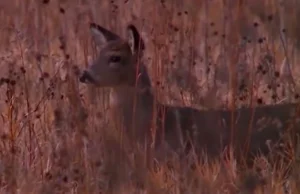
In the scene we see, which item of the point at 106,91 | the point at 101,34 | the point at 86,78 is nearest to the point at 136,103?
the point at 106,91

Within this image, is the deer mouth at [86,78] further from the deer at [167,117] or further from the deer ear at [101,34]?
the deer ear at [101,34]

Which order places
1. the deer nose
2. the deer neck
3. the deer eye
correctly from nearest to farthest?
the deer nose < the deer neck < the deer eye

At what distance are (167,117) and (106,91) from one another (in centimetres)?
48

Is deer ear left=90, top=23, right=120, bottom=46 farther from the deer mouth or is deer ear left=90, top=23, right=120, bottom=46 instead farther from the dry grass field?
the deer mouth

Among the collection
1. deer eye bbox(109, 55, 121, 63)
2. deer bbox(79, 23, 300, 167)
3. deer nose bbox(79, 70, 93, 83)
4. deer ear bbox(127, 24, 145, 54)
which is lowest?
deer bbox(79, 23, 300, 167)

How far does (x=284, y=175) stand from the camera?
17.5ft

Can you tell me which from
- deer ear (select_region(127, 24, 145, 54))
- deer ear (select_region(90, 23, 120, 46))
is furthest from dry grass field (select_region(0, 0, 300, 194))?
deer ear (select_region(90, 23, 120, 46))

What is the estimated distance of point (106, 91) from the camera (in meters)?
6.47

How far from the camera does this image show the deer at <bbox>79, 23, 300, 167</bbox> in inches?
229

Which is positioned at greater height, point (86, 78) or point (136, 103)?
point (86, 78)

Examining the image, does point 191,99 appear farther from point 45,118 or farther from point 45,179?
point 45,179

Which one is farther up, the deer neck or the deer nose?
the deer nose

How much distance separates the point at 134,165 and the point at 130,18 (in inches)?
162

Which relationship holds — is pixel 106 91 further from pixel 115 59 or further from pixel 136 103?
pixel 115 59
